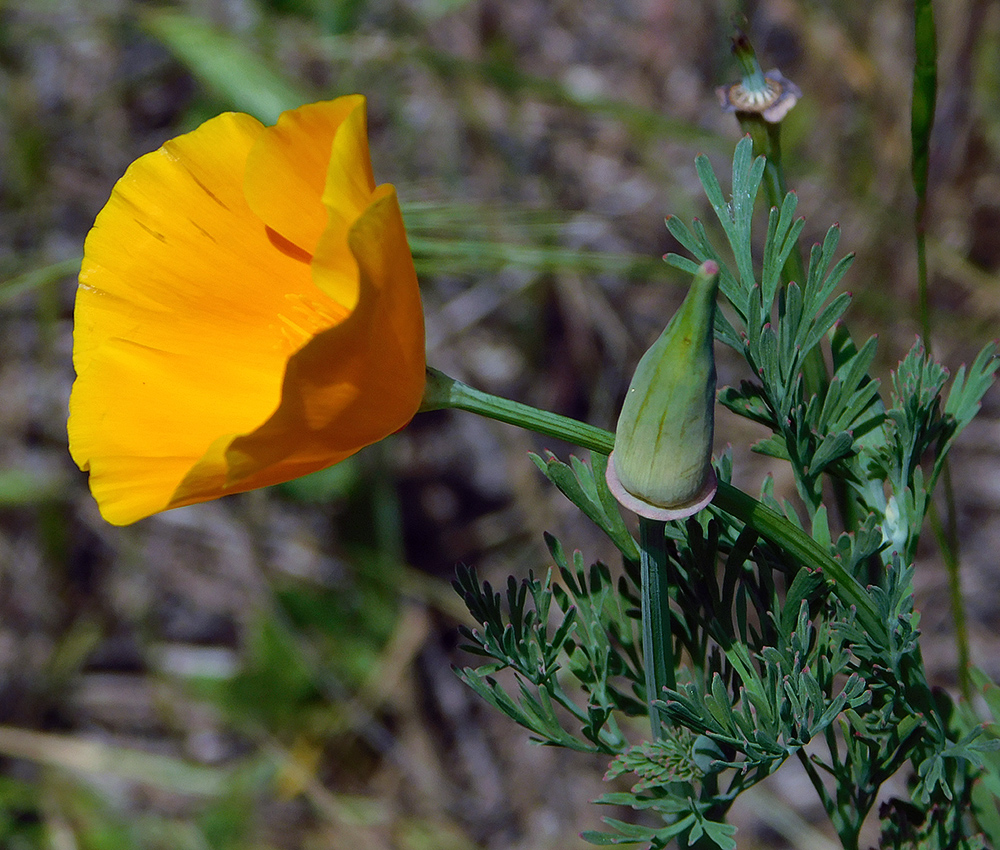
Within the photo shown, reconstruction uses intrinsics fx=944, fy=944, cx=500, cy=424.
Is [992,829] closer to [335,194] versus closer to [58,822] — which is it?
[335,194]

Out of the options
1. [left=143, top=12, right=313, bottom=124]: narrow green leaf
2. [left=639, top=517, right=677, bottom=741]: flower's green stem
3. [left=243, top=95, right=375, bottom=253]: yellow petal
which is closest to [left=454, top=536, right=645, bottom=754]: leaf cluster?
[left=639, top=517, right=677, bottom=741]: flower's green stem

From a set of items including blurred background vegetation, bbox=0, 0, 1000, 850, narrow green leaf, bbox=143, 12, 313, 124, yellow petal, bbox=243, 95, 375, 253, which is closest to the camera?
yellow petal, bbox=243, 95, 375, 253

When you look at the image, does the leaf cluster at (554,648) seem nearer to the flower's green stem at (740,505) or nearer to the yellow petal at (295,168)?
the flower's green stem at (740,505)

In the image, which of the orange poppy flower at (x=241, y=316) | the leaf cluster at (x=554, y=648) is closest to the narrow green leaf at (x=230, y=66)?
the orange poppy flower at (x=241, y=316)

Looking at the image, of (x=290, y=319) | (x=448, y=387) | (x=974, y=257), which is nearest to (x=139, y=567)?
Answer: (x=290, y=319)

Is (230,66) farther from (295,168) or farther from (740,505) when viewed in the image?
(740,505)

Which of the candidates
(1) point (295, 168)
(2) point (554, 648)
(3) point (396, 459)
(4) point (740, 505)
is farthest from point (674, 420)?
(3) point (396, 459)

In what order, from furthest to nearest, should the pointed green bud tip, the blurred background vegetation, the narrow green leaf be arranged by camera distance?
the blurred background vegetation → the narrow green leaf → the pointed green bud tip

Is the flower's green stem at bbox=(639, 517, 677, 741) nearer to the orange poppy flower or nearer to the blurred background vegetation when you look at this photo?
the orange poppy flower
